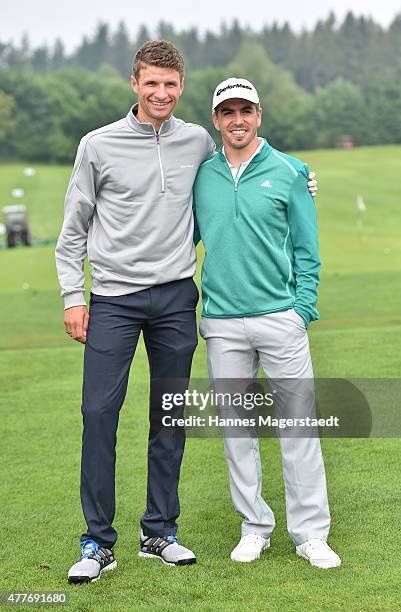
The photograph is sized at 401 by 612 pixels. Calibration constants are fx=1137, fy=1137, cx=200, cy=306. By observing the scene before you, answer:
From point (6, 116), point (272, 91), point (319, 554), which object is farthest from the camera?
point (272, 91)

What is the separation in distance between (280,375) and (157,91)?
128 cm

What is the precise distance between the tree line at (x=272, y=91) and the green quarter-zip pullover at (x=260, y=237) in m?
75.1

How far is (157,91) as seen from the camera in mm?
4645

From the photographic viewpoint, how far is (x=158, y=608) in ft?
13.8

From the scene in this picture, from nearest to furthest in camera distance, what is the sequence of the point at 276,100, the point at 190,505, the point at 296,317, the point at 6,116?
the point at 296,317 < the point at 190,505 < the point at 6,116 < the point at 276,100

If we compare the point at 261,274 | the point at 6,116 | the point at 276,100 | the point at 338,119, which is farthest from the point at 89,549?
the point at 276,100

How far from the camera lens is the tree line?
3396 inches

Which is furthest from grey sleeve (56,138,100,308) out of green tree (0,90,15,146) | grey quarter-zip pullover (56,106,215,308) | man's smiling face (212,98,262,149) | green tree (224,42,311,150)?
green tree (0,90,15,146)

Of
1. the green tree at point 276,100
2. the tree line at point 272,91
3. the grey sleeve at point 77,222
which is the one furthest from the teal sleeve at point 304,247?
the green tree at point 276,100

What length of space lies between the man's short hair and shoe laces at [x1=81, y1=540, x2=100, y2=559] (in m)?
1.93

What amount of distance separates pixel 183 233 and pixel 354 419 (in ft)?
10.7

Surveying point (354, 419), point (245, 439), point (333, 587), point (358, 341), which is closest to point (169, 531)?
point (245, 439)

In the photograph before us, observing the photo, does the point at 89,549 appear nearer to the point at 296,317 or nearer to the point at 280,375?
the point at 280,375

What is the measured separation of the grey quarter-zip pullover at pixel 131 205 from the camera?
183 inches
